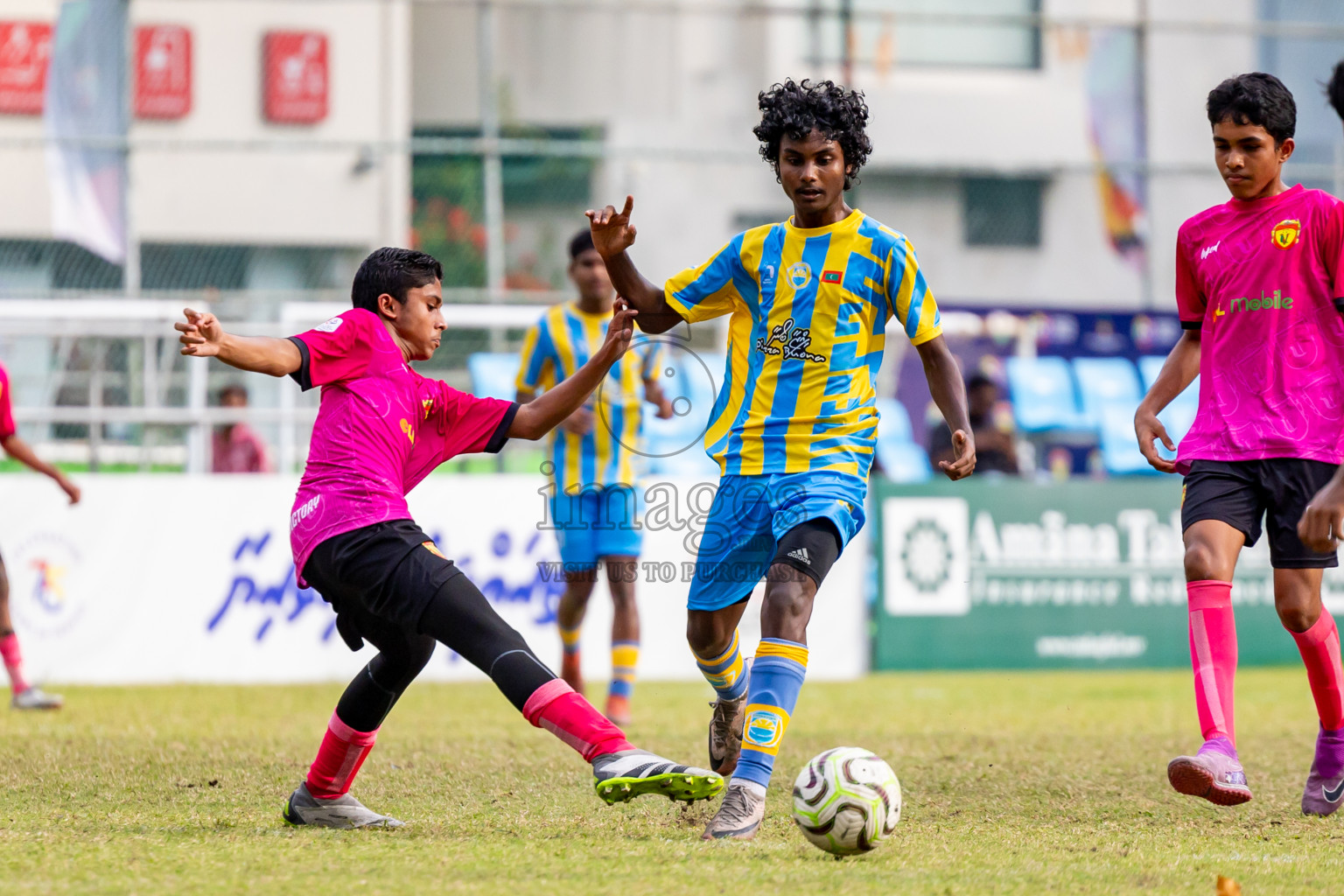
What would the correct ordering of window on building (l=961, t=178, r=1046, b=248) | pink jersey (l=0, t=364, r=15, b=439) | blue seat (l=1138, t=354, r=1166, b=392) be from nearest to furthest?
pink jersey (l=0, t=364, r=15, b=439)
blue seat (l=1138, t=354, r=1166, b=392)
window on building (l=961, t=178, r=1046, b=248)

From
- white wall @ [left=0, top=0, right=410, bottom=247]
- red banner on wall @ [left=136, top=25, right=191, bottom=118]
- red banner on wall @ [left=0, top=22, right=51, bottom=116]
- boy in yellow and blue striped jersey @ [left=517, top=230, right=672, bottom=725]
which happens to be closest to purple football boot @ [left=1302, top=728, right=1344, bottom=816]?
boy in yellow and blue striped jersey @ [left=517, top=230, right=672, bottom=725]

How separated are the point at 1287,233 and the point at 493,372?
8.56m

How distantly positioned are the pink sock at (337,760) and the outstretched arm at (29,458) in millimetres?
4480

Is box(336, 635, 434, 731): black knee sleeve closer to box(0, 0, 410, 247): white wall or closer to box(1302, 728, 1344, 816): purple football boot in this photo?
box(1302, 728, 1344, 816): purple football boot

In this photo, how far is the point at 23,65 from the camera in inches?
631

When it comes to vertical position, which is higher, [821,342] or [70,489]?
[821,342]

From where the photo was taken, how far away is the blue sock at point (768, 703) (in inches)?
180

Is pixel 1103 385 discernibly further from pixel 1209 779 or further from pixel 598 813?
pixel 598 813

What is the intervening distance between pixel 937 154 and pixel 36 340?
12.1m

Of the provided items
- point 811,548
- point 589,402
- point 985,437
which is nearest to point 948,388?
point 811,548

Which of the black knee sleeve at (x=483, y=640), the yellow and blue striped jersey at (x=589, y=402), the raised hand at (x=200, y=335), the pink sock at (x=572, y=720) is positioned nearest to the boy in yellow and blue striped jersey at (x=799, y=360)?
the pink sock at (x=572, y=720)

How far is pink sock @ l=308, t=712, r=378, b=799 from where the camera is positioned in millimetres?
4930

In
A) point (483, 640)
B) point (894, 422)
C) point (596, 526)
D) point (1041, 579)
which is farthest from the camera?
point (894, 422)

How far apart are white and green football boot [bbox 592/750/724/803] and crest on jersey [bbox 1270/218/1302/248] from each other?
2604mm
